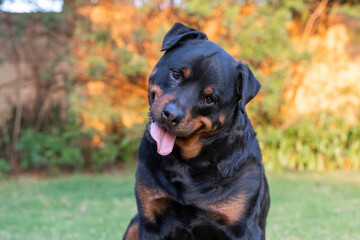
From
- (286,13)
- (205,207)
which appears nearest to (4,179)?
(286,13)

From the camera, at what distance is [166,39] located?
9.48 ft

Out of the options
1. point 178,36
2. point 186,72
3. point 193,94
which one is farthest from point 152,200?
point 178,36

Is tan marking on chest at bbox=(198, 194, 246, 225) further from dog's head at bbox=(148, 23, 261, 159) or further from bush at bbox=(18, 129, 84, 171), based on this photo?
bush at bbox=(18, 129, 84, 171)

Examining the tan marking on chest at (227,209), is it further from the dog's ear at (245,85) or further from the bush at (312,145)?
the bush at (312,145)

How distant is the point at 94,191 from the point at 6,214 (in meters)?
1.79

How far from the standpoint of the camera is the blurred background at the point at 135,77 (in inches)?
307

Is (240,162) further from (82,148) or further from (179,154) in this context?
(82,148)

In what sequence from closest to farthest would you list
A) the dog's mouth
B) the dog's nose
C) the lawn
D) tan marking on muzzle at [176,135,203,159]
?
the dog's nose
the dog's mouth
tan marking on muzzle at [176,135,203,159]
the lawn

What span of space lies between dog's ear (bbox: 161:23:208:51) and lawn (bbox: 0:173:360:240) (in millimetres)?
A: 2343

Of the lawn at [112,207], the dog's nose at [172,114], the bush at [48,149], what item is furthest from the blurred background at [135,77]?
the dog's nose at [172,114]

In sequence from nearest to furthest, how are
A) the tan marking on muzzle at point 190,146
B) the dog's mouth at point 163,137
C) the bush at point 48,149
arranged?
the dog's mouth at point 163,137 → the tan marking on muzzle at point 190,146 → the bush at point 48,149

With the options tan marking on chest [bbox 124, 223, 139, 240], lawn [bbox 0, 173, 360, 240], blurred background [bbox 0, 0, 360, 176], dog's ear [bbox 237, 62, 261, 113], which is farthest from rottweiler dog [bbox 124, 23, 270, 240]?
blurred background [bbox 0, 0, 360, 176]

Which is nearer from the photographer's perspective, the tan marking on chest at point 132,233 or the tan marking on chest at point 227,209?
the tan marking on chest at point 227,209

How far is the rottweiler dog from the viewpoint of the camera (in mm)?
2570
